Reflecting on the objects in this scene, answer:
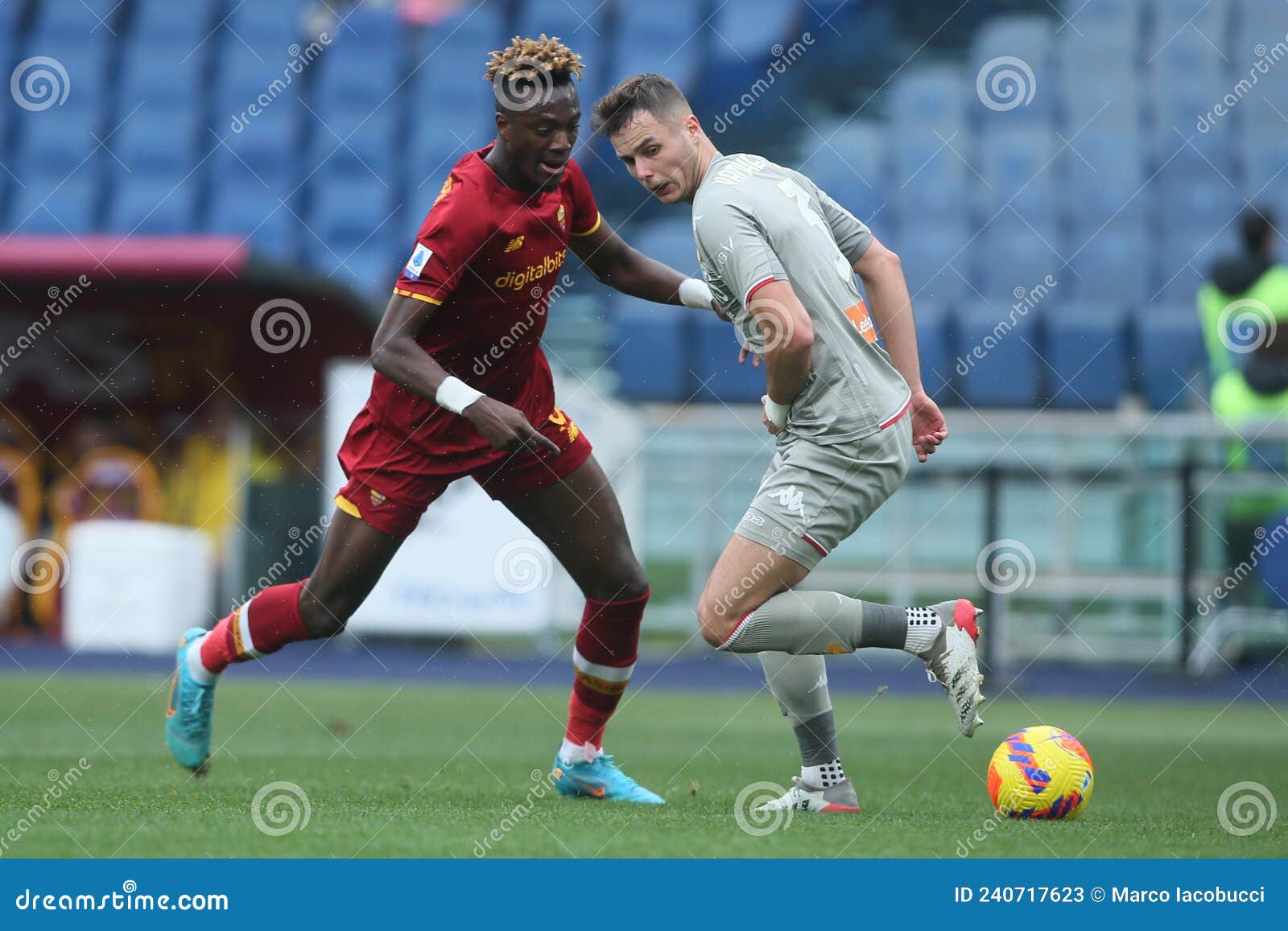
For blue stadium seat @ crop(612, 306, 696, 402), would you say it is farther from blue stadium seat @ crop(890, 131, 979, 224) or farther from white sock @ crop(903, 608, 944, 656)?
white sock @ crop(903, 608, 944, 656)

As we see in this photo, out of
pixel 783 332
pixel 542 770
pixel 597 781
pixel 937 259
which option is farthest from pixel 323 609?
pixel 937 259

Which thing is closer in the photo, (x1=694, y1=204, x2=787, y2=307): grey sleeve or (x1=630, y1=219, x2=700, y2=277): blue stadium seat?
(x1=694, y1=204, x2=787, y2=307): grey sleeve

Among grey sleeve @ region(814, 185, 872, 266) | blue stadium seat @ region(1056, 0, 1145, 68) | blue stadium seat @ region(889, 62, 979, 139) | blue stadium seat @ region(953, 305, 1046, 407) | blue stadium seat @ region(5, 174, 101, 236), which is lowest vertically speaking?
blue stadium seat @ region(5, 174, 101, 236)

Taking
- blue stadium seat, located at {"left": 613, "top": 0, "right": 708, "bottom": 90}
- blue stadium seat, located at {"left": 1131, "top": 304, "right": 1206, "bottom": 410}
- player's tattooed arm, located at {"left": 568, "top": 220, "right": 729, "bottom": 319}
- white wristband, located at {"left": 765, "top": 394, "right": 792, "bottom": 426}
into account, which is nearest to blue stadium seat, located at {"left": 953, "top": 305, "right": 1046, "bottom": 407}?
blue stadium seat, located at {"left": 1131, "top": 304, "right": 1206, "bottom": 410}

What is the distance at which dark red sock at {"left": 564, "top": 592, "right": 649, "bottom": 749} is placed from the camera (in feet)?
16.7

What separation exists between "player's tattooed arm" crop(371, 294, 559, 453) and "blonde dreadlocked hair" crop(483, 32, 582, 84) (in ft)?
2.42

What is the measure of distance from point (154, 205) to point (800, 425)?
13.8 m

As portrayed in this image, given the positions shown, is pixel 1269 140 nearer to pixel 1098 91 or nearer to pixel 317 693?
pixel 1098 91

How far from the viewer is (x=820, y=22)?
1719cm

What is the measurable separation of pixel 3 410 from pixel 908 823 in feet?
40.9

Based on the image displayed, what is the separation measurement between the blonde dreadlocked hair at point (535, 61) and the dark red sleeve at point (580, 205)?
13.6 inches

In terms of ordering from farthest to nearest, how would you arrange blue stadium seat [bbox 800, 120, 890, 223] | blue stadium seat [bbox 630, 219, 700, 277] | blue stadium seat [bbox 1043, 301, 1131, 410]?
blue stadium seat [bbox 800, 120, 890, 223]
blue stadium seat [bbox 630, 219, 700, 277]
blue stadium seat [bbox 1043, 301, 1131, 410]

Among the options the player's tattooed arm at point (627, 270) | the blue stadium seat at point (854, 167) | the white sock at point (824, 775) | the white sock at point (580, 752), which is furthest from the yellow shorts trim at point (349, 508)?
the blue stadium seat at point (854, 167)

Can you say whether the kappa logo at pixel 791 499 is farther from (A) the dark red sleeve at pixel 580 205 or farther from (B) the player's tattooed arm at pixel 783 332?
(A) the dark red sleeve at pixel 580 205
